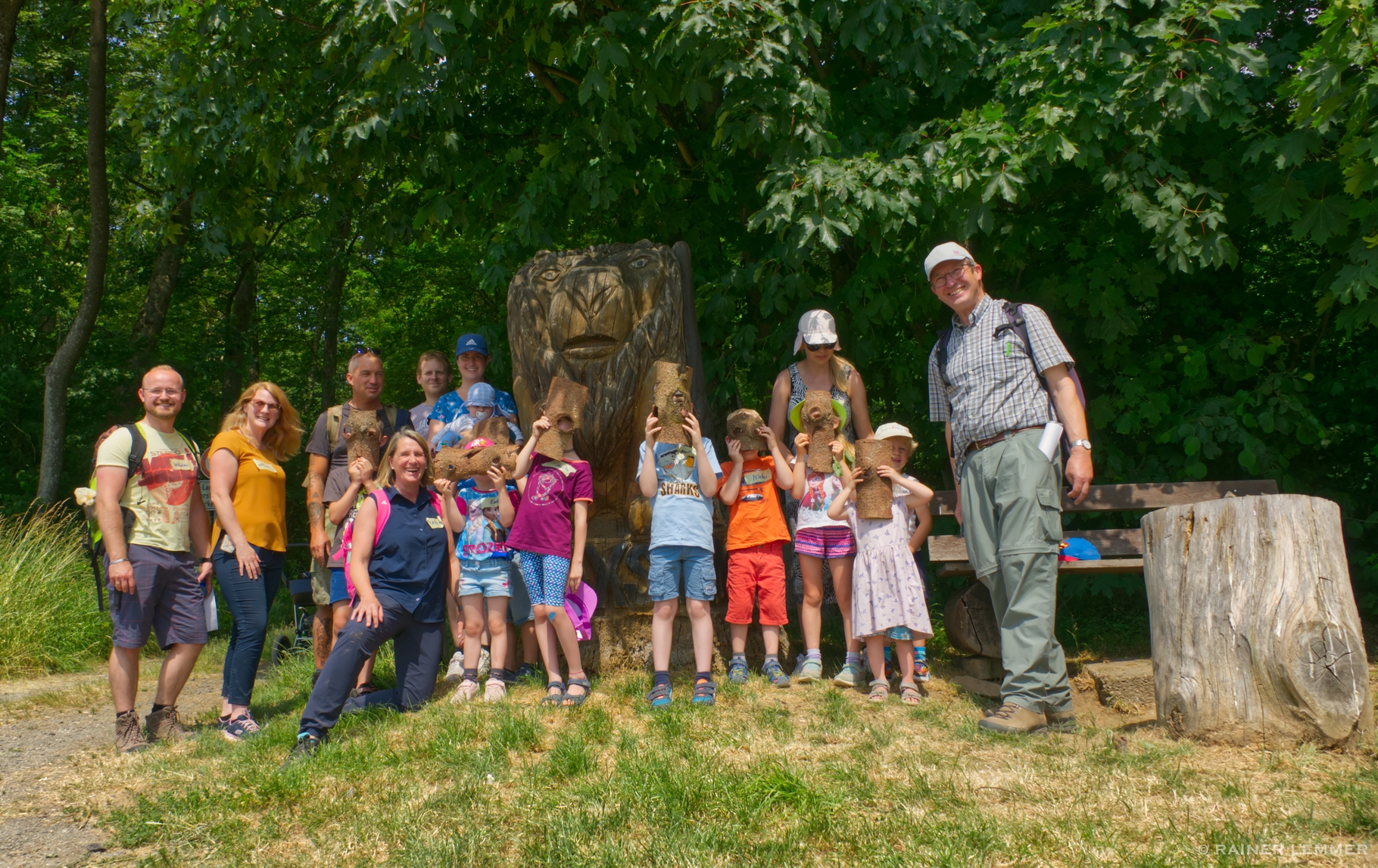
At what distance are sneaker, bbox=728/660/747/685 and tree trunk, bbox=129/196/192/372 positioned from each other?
421 inches

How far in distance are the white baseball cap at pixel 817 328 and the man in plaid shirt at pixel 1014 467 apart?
90cm

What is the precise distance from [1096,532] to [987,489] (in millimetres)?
1702

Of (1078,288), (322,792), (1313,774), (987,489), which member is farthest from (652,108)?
(1313,774)

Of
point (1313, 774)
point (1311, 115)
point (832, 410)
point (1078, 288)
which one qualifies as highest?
point (1311, 115)

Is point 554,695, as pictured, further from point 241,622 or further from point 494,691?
point 241,622

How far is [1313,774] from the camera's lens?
3.28 metres

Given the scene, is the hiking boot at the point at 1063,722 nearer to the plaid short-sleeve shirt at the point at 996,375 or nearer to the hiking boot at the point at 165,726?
the plaid short-sleeve shirt at the point at 996,375

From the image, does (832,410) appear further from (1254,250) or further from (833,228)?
(1254,250)

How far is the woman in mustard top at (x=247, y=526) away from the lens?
471 cm

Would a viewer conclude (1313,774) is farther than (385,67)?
No

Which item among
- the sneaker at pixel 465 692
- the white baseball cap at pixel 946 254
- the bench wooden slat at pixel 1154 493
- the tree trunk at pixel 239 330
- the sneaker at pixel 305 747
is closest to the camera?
the sneaker at pixel 305 747

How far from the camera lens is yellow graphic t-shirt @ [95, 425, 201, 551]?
14.7 feet

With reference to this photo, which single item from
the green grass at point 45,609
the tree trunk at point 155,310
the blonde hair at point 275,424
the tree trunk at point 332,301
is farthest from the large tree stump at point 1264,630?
the tree trunk at point 332,301

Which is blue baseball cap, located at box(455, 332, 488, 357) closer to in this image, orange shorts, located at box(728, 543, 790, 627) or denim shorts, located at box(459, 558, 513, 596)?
denim shorts, located at box(459, 558, 513, 596)
